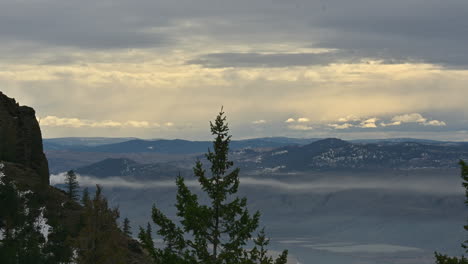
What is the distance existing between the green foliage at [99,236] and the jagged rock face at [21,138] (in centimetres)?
5529

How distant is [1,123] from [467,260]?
102 m

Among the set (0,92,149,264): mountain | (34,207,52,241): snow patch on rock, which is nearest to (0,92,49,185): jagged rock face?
(0,92,149,264): mountain

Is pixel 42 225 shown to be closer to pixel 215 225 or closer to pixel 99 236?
pixel 99 236

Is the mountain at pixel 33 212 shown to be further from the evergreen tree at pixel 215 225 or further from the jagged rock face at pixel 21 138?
the evergreen tree at pixel 215 225

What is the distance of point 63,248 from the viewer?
86062 millimetres

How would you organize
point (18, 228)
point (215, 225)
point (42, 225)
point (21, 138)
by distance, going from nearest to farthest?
point (215, 225) → point (18, 228) → point (42, 225) → point (21, 138)

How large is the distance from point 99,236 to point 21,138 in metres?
73.8

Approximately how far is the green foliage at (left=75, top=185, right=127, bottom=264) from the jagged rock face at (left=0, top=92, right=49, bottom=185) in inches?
2177

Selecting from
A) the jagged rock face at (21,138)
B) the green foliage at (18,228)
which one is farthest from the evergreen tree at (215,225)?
the jagged rock face at (21,138)

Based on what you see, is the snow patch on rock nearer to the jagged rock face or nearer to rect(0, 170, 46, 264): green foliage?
rect(0, 170, 46, 264): green foliage

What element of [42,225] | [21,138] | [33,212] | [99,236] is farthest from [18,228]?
[99,236]

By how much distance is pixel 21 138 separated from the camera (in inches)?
4865

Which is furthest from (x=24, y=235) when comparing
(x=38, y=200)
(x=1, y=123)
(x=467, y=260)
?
(x=467, y=260)

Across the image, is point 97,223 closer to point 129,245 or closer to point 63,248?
point 63,248
